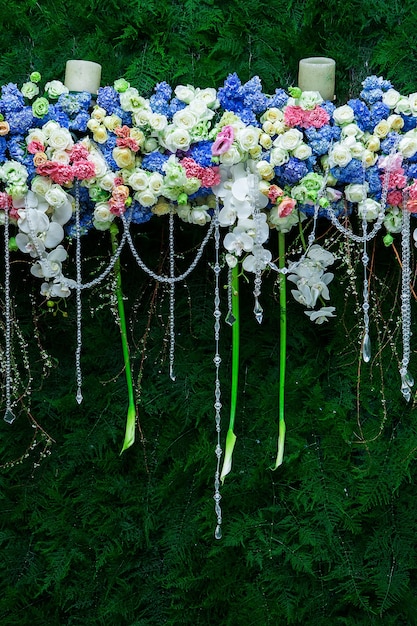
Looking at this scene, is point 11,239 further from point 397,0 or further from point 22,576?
point 397,0

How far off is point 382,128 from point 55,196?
0.70 metres

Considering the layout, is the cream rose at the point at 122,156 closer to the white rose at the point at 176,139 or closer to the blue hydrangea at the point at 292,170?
the white rose at the point at 176,139

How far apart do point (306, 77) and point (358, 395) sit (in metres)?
0.75

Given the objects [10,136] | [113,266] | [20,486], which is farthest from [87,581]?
[10,136]

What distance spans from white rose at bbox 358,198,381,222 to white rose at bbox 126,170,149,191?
458 mm

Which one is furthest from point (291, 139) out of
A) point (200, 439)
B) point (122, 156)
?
point (200, 439)

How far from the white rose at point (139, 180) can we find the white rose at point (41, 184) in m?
0.18

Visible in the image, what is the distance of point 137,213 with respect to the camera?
62.7 inches

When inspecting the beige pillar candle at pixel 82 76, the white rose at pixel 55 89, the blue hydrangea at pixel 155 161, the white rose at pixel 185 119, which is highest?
the beige pillar candle at pixel 82 76

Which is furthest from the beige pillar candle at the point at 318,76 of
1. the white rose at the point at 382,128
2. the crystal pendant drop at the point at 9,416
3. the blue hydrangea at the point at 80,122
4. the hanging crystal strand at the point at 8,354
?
the crystal pendant drop at the point at 9,416

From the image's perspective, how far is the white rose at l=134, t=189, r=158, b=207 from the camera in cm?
154

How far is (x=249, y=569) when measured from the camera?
1.80m

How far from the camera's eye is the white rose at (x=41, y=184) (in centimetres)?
154

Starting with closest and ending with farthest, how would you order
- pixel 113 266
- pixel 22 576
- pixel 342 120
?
pixel 342 120 → pixel 113 266 → pixel 22 576
